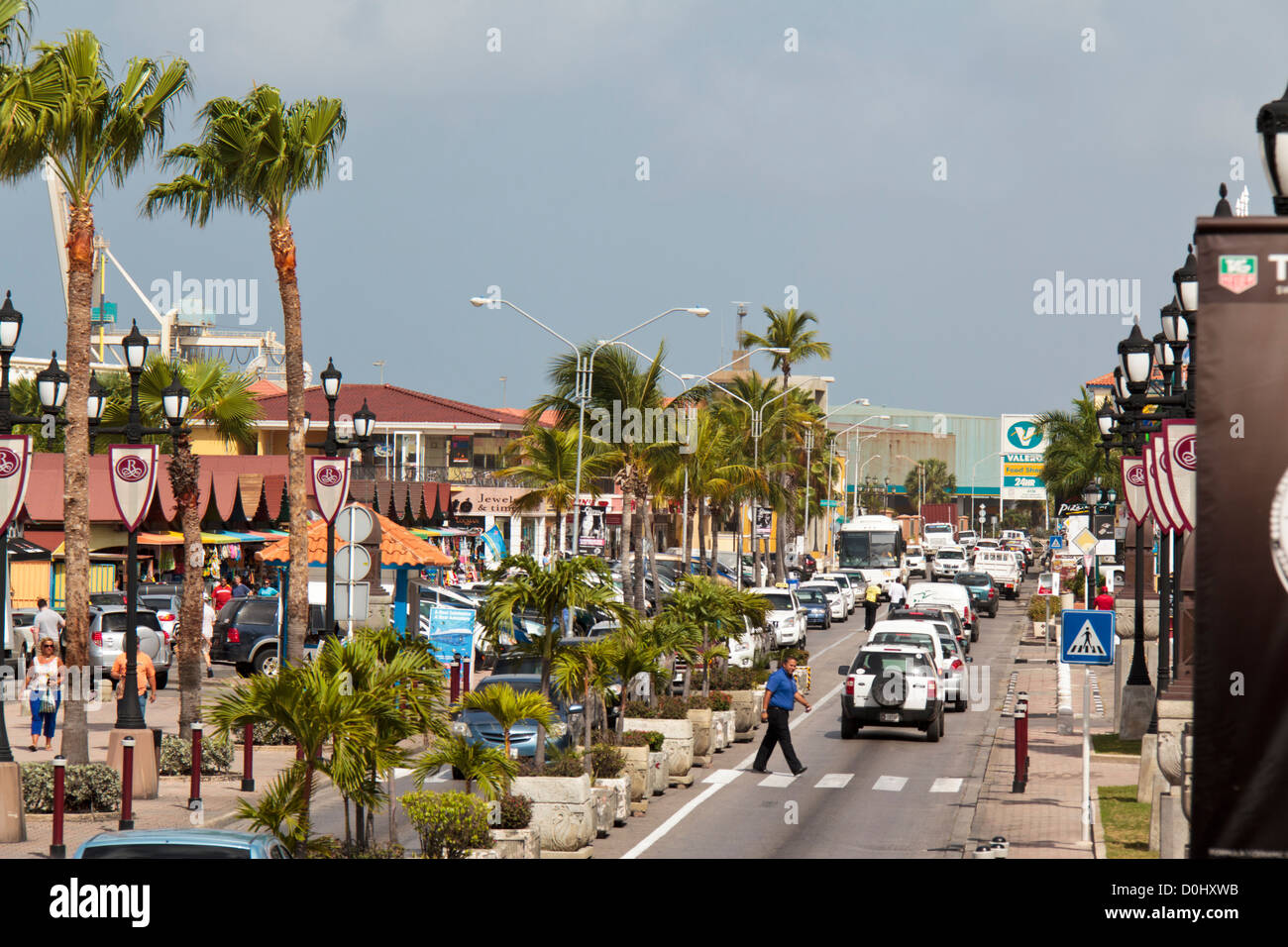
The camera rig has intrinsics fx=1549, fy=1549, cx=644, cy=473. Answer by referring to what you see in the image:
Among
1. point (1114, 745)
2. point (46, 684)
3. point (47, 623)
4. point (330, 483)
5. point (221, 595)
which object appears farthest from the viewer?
point (221, 595)

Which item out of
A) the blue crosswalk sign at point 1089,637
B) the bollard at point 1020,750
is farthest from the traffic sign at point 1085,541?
the blue crosswalk sign at point 1089,637

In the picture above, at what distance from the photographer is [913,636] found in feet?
99.5

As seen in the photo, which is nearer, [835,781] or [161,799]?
[161,799]

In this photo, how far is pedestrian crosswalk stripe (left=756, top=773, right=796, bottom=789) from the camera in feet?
72.0

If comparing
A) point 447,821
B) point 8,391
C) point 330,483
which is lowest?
point 447,821

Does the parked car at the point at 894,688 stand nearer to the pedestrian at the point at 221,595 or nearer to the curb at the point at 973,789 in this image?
the curb at the point at 973,789

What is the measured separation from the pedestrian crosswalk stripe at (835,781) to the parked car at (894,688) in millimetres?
3170

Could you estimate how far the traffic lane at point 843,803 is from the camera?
668 inches

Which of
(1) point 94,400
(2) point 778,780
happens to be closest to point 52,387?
(1) point 94,400

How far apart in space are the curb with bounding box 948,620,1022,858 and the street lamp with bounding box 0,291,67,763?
1037cm

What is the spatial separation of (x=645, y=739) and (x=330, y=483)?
7.32 meters

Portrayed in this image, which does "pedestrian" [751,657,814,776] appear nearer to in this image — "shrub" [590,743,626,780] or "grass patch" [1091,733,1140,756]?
"shrub" [590,743,626,780]

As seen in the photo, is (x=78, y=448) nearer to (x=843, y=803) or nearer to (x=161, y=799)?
(x=161, y=799)

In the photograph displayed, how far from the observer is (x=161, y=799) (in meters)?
19.0
